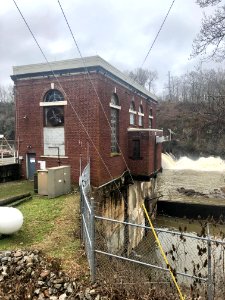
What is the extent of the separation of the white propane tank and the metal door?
960cm

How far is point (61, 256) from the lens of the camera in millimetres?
7742

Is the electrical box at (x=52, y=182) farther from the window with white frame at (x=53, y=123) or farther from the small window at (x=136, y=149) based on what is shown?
the small window at (x=136, y=149)

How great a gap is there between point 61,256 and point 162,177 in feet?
105

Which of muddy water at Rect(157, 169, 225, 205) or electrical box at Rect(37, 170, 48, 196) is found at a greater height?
electrical box at Rect(37, 170, 48, 196)

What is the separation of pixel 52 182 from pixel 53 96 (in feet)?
19.4

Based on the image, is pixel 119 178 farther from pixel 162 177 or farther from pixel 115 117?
pixel 162 177

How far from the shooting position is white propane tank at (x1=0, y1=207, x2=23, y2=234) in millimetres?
8492

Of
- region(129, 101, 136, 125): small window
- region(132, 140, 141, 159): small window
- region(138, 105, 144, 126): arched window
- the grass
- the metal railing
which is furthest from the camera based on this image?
region(138, 105, 144, 126): arched window

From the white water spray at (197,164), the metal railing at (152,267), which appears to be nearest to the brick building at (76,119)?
the metal railing at (152,267)

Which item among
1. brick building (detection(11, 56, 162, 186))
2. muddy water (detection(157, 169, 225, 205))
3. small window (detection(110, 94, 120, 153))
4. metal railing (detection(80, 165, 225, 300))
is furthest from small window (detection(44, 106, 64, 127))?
muddy water (detection(157, 169, 225, 205))

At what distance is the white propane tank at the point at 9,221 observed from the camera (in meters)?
8.49

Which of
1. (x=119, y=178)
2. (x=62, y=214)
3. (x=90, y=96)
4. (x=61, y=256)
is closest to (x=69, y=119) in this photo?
(x=90, y=96)

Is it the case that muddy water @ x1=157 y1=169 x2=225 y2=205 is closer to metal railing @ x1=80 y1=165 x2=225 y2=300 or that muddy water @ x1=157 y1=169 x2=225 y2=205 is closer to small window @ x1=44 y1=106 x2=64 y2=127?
small window @ x1=44 y1=106 x2=64 y2=127

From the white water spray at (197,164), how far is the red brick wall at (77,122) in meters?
26.8
